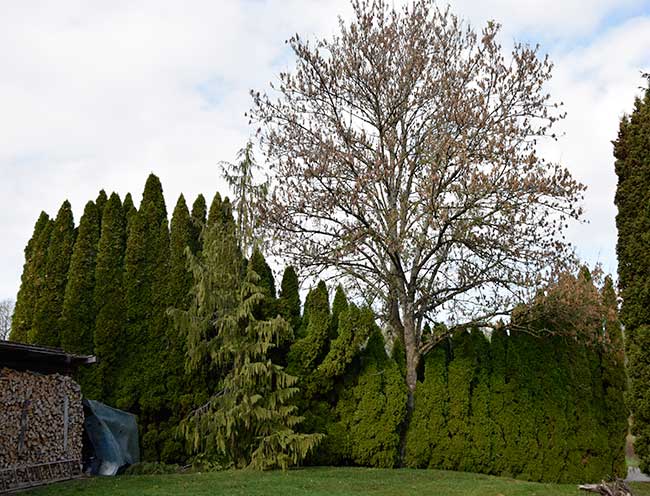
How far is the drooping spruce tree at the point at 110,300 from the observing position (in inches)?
573

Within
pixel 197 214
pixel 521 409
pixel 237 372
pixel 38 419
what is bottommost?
pixel 38 419

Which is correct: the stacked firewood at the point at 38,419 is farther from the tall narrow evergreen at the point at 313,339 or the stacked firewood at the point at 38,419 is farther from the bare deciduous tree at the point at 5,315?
the bare deciduous tree at the point at 5,315

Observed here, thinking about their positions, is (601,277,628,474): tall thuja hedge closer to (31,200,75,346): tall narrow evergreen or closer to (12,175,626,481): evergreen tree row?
(12,175,626,481): evergreen tree row

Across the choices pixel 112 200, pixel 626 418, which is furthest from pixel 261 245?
pixel 626 418

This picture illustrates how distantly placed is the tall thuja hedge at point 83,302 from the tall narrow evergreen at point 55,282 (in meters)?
0.28

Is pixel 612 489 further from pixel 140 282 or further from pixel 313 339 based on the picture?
pixel 140 282

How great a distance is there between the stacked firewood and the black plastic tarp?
50cm

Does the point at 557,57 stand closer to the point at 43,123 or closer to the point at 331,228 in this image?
the point at 331,228

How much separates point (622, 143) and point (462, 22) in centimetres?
449

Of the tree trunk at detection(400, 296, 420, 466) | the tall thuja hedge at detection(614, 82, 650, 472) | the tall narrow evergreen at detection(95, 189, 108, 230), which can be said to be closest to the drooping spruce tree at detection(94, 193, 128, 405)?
the tall narrow evergreen at detection(95, 189, 108, 230)

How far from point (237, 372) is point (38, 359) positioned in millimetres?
3451

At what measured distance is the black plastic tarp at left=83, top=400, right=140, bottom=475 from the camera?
12172 mm

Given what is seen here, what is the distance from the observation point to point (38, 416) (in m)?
11.0

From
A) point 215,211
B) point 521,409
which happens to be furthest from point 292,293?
point 521,409
